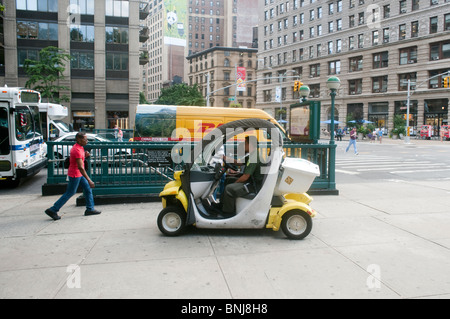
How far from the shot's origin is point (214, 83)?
101 meters

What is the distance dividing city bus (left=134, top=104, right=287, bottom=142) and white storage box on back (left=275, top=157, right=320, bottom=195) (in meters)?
9.11

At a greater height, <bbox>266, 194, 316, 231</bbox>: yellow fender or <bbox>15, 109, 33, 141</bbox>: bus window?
<bbox>15, 109, 33, 141</bbox>: bus window

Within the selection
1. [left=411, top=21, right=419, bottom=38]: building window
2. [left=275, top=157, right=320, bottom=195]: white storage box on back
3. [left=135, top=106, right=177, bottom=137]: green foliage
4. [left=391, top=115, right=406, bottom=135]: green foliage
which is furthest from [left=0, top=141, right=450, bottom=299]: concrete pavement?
[left=411, top=21, right=419, bottom=38]: building window

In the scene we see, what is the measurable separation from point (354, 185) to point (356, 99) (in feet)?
167

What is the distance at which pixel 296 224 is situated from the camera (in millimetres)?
5617

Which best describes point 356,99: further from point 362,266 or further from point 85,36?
point 362,266

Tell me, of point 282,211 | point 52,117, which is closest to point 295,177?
point 282,211

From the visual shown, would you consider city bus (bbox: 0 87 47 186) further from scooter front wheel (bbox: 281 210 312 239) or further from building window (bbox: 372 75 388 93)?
building window (bbox: 372 75 388 93)

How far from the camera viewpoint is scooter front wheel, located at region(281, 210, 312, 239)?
18.3ft

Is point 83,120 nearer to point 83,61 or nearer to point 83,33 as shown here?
point 83,61

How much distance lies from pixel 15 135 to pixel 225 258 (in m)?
9.02

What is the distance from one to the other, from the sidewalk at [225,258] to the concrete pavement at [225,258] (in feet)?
0.04

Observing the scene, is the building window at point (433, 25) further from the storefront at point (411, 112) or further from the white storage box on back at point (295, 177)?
the white storage box on back at point (295, 177)
